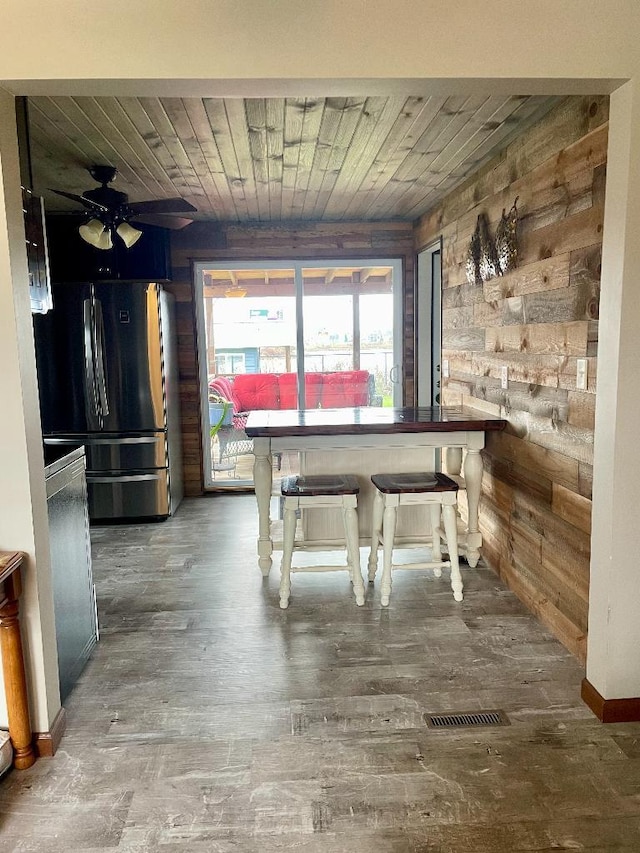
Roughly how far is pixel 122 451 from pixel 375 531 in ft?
7.54

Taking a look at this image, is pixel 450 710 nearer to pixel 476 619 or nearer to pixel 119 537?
pixel 476 619

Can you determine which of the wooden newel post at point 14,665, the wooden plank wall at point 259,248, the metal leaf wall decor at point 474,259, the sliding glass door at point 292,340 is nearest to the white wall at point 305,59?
the wooden newel post at point 14,665

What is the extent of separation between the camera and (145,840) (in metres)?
1.73

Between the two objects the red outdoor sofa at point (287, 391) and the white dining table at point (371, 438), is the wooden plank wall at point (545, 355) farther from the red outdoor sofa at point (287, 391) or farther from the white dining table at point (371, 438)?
the red outdoor sofa at point (287, 391)

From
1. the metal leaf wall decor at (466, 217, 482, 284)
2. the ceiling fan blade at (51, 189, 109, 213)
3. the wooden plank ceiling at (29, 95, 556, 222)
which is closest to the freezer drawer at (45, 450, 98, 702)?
the ceiling fan blade at (51, 189, 109, 213)

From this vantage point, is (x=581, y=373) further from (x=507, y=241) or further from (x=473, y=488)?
(x=473, y=488)

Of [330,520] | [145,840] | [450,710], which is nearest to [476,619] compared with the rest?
[450,710]

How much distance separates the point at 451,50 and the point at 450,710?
2.24 meters

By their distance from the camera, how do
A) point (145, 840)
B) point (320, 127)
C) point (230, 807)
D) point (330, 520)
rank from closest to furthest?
point (145, 840) → point (230, 807) → point (320, 127) → point (330, 520)

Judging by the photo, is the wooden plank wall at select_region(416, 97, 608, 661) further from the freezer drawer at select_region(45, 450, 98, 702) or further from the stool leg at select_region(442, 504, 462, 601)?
the freezer drawer at select_region(45, 450, 98, 702)

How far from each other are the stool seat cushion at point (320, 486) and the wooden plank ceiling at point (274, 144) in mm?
1784

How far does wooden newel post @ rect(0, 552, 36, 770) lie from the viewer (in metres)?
1.96

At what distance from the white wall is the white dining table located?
1378mm

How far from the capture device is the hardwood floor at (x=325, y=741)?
1.76 meters
